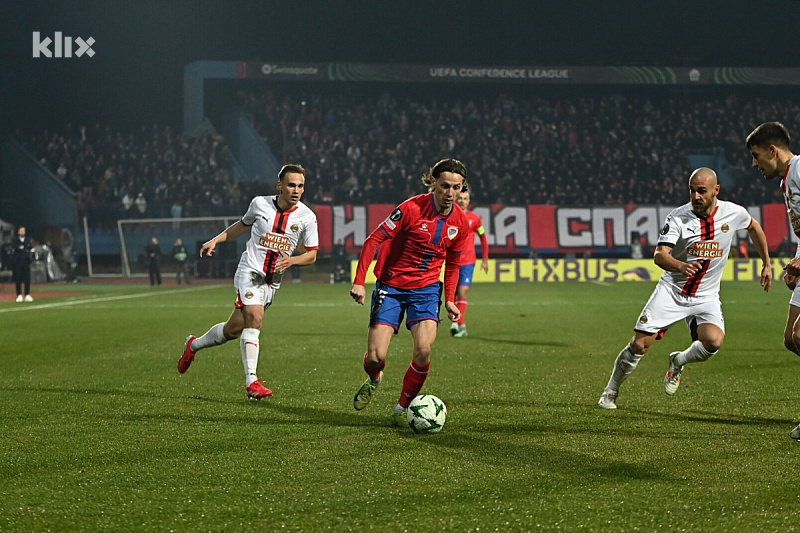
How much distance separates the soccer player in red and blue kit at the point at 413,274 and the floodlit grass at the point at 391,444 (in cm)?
46

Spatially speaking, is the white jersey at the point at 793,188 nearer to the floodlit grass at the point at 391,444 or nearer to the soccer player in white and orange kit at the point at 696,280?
the soccer player in white and orange kit at the point at 696,280

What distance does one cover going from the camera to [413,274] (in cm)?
681

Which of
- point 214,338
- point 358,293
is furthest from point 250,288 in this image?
point 358,293

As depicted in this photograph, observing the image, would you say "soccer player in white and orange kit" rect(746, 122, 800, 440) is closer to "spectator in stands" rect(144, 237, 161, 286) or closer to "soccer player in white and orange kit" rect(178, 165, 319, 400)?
"soccer player in white and orange kit" rect(178, 165, 319, 400)

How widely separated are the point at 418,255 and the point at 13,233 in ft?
111

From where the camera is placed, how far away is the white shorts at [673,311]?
24.1ft

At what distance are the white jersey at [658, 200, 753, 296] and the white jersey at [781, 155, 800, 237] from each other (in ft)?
3.82

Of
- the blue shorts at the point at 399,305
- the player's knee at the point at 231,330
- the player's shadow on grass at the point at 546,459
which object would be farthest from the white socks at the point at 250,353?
the player's shadow on grass at the point at 546,459

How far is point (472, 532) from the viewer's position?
380 cm

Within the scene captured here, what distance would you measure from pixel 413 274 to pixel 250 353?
2133 millimetres

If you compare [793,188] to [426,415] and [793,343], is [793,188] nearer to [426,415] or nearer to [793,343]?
[793,343]

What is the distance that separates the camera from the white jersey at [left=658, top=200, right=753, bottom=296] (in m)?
7.26

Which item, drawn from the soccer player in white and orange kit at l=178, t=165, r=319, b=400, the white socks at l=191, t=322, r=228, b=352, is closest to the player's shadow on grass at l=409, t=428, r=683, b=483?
the soccer player in white and orange kit at l=178, t=165, r=319, b=400

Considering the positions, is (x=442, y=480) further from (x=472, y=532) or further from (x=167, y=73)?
(x=167, y=73)
